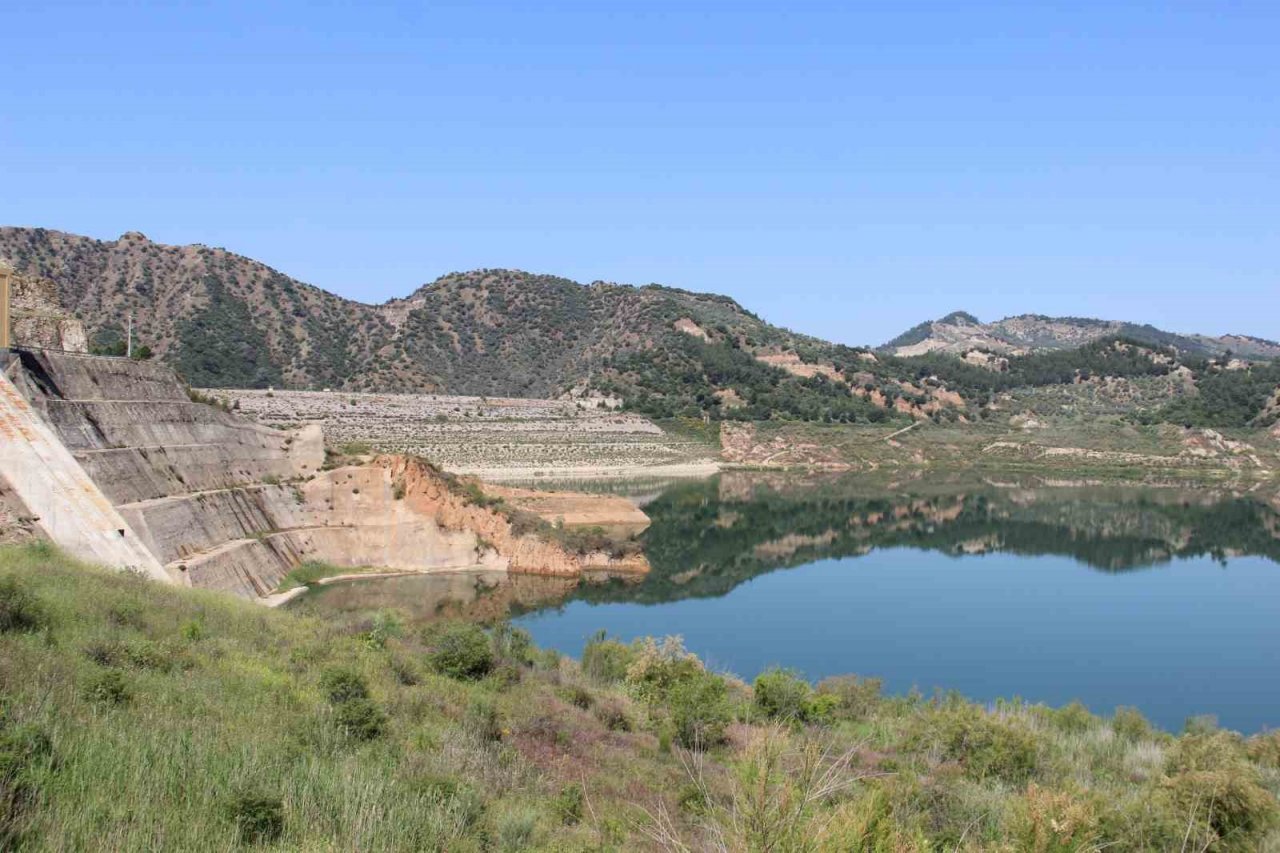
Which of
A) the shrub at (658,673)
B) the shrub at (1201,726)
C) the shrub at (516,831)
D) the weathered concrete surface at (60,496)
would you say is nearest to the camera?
the shrub at (516,831)

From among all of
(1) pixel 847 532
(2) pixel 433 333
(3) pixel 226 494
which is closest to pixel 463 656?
(3) pixel 226 494

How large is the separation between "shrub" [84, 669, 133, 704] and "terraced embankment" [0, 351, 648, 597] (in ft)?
36.2

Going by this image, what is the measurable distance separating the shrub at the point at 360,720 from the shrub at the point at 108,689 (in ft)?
5.59

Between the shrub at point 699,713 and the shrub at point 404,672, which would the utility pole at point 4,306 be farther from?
the shrub at point 699,713

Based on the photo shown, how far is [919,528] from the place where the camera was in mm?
58781

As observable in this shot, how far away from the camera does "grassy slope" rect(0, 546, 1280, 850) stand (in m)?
5.39

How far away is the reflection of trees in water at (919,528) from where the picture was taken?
46.4 m

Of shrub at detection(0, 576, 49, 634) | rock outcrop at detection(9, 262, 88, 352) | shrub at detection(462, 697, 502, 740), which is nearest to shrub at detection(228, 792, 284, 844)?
shrub at detection(462, 697, 502, 740)

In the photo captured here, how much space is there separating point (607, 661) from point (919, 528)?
42454mm

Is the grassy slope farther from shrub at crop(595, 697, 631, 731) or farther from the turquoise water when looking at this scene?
the turquoise water

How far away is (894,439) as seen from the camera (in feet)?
336

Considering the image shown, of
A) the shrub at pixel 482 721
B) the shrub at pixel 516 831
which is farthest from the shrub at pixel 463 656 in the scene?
the shrub at pixel 516 831

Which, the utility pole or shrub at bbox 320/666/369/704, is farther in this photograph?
the utility pole

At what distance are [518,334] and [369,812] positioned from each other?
120 meters
